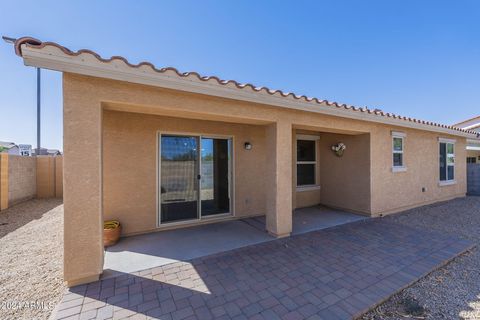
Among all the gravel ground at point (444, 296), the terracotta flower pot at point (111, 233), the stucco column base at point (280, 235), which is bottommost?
the gravel ground at point (444, 296)

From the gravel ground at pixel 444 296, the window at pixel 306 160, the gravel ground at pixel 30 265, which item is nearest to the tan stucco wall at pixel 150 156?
the gravel ground at pixel 30 265

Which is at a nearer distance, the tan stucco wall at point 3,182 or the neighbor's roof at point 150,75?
the neighbor's roof at point 150,75

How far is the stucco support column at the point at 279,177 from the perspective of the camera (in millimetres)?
5508

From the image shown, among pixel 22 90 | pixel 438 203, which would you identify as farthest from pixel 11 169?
Answer: pixel 438 203

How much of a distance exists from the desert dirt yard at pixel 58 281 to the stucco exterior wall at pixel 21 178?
12.5ft

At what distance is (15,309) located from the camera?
3016mm

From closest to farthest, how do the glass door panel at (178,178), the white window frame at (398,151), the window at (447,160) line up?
the glass door panel at (178,178)
the white window frame at (398,151)
the window at (447,160)

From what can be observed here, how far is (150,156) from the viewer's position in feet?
19.4

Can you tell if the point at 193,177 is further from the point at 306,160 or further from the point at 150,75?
the point at 306,160

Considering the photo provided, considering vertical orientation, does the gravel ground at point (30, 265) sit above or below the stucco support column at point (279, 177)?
below

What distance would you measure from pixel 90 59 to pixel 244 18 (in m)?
7.88

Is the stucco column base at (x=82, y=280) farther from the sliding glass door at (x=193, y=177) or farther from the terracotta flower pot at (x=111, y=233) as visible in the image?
the sliding glass door at (x=193, y=177)

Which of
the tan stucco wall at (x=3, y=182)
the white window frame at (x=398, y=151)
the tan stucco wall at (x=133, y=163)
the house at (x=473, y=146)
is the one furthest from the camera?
the house at (x=473, y=146)

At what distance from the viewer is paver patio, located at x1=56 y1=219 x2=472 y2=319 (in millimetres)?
2934
